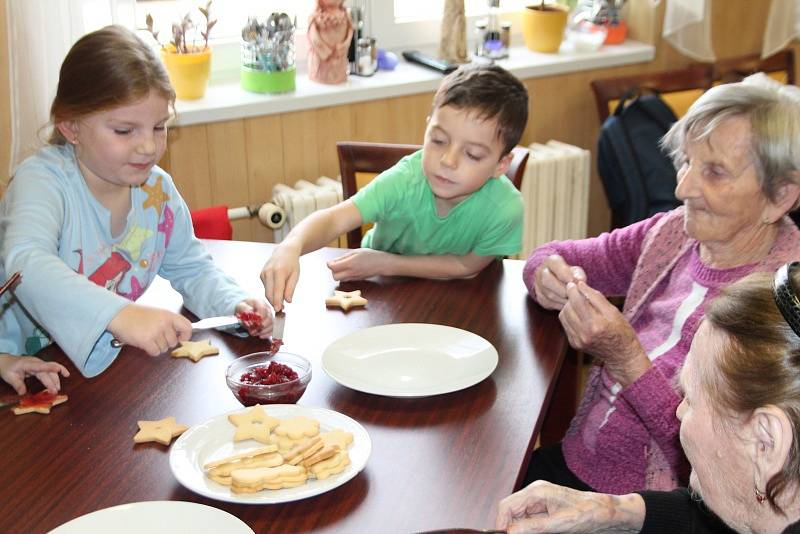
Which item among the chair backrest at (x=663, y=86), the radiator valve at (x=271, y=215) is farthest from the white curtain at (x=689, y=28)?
the radiator valve at (x=271, y=215)

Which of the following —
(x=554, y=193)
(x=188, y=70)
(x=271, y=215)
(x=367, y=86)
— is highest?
(x=188, y=70)

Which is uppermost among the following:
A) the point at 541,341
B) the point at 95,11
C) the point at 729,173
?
the point at 95,11

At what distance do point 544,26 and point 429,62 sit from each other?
51 centimetres

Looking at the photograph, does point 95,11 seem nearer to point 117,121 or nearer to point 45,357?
point 117,121

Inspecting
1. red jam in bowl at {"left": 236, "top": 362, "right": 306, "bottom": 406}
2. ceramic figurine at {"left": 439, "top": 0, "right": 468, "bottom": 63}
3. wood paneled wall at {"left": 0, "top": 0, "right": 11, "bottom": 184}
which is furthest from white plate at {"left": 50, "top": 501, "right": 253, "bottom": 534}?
ceramic figurine at {"left": 439, "top": 0, "right": 468, "bottom": 63}

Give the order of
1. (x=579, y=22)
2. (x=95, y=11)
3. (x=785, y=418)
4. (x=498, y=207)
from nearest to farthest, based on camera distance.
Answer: (x=785, y=418) < (x=498, y=207) < (x=95, y=11) < (x=579, y=22)

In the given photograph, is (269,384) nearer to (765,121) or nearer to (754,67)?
(765,121)

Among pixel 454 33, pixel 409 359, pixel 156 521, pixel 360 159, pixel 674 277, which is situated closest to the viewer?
pixel 156 521

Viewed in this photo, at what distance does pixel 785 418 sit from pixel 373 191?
1.29 m

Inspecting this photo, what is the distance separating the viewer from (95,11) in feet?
8.57

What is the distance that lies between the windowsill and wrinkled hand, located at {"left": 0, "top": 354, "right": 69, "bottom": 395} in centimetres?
136

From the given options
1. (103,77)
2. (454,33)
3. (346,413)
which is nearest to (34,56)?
(103,77)

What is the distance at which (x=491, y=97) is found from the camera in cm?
216

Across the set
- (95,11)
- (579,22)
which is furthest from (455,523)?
(579,22)
